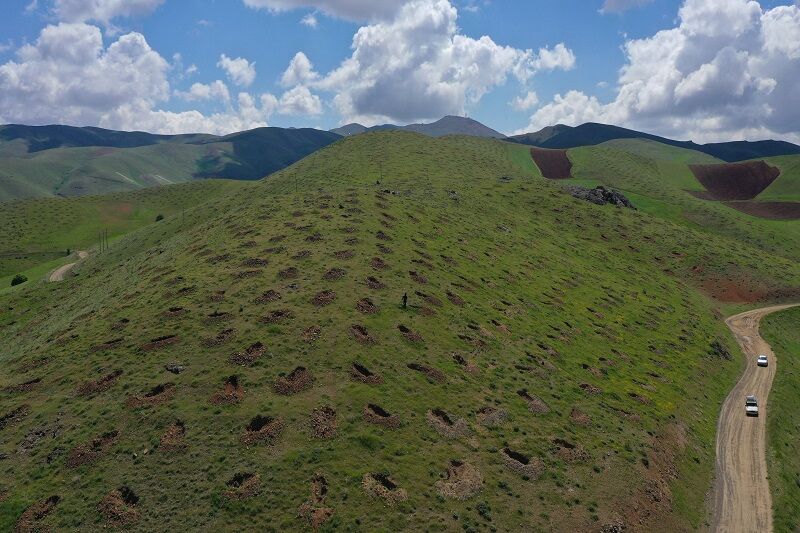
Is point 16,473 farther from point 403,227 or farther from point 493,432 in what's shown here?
point 403,227

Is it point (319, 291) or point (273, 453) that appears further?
point (319, 291)

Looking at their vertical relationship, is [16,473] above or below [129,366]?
below

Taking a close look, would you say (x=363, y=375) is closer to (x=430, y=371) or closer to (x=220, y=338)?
(x=430, y=371)

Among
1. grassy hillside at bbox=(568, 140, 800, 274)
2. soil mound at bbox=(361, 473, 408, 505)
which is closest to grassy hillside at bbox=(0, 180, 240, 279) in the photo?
soil mound at bbox=(361, 473, 408, 505)

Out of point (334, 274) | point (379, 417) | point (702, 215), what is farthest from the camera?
point (702, 215)

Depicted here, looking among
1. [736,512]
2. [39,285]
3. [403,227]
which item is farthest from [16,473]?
[39,285]

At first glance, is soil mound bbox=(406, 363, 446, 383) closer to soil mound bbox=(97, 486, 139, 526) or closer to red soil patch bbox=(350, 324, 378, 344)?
red soil patch bbox=(350, 324, 378, 344)

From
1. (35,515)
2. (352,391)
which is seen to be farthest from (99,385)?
(352,391)
